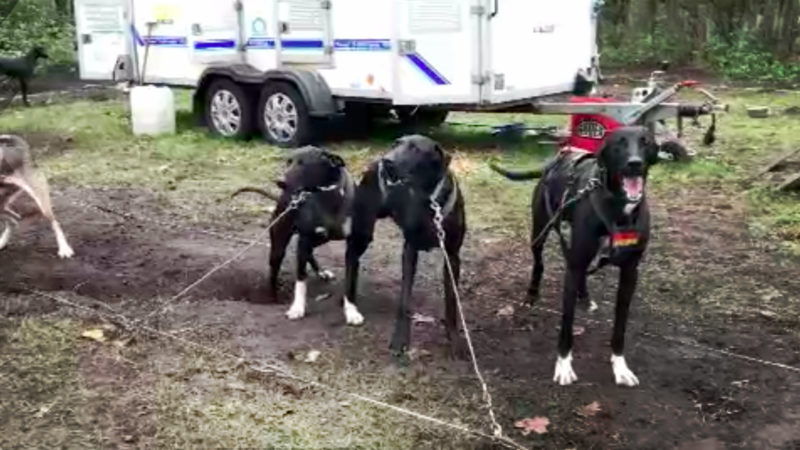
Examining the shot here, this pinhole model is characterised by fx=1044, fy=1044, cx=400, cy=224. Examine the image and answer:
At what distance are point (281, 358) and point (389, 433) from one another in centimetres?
109

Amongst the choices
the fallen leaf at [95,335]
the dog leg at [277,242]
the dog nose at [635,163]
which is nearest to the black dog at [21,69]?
the dog leg at [277,242]

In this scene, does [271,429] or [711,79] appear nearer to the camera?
[271,429]

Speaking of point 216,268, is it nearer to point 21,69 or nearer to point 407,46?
point 407,46

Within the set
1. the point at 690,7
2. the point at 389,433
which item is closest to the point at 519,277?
the point at 389,433

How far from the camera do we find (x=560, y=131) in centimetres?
1199

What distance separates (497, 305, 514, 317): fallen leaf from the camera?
6.13 metres

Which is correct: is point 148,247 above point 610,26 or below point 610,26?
below

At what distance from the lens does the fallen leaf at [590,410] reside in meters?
4.67

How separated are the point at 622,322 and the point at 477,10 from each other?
6.22 metres

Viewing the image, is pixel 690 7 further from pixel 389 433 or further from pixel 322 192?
pixel 389 433

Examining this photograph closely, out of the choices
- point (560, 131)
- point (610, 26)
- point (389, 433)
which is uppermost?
point (610, 26)

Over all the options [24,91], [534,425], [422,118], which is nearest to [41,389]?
[534,425]

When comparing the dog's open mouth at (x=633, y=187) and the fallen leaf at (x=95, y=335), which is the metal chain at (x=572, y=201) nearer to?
the dog's open mouth at (x=633, y=187)

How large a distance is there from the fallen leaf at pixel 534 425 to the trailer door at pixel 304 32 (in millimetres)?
7724
